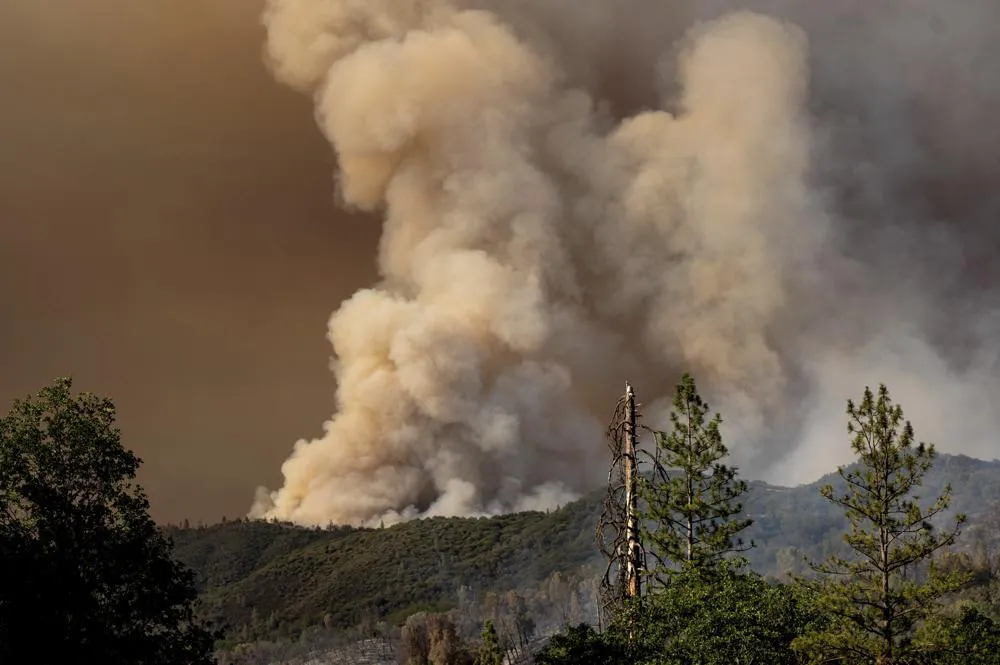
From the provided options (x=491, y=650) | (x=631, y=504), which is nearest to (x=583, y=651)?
(x=631, y=504)

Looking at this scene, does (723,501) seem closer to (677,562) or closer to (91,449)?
(677,562)

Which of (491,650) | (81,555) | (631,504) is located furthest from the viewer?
(491,650)

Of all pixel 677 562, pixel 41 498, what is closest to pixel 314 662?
pixel 677 562

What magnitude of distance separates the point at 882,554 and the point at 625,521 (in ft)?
31.6

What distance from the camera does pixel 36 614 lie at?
29.4 m

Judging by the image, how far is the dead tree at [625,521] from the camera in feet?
123

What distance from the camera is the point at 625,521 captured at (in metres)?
38.7

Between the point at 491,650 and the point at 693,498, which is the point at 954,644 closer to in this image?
the point at 693,498

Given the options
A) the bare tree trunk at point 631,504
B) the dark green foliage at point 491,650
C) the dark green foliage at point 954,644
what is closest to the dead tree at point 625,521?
the bare tree trunk at point 631,504

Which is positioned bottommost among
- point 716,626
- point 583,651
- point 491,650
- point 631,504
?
point 583,651

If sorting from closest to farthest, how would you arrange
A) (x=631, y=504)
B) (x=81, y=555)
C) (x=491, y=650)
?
(x=81, y=555), (x=631, y=504), (x=491, y=650)

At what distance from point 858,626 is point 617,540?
30.2ft

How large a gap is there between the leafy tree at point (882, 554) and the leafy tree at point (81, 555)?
22.4 m

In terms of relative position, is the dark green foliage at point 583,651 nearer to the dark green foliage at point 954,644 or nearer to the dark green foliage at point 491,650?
the dark green foliage at point 954,644
